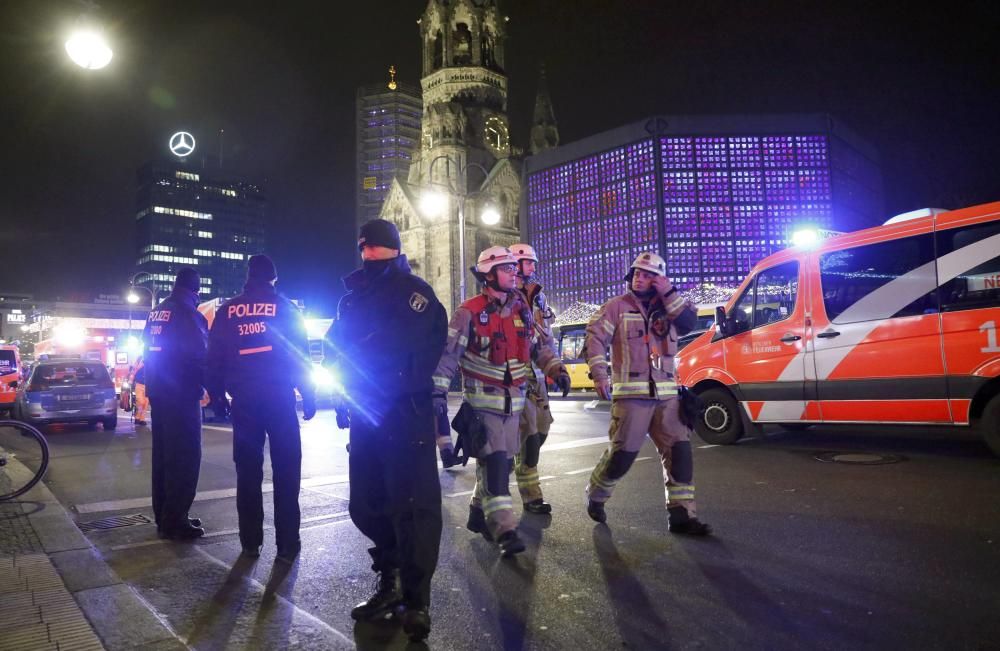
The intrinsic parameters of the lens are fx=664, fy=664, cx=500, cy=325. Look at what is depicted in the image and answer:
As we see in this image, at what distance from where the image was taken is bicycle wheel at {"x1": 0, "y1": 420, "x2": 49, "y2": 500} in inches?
259

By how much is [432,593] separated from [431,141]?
81.3 meters

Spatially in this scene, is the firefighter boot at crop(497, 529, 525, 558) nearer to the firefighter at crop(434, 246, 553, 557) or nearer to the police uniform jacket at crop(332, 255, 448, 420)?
the firefighter at crop(434, 246, 553, 557)

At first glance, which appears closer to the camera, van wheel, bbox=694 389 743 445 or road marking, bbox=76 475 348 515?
road marking, bbox=76 475 348 515

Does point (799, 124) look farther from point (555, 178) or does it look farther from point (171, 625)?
point (171, 625)

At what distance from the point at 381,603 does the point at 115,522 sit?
357 centimetres

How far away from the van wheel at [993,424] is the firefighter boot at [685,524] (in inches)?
156

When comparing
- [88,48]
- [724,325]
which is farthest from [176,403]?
[724,325]

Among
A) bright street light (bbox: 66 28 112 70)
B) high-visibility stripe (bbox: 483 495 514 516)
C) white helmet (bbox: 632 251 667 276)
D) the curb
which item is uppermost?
bright street light (bbox: 66 28 112 70)

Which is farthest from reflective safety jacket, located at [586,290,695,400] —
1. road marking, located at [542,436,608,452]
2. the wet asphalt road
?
road marking, located at [542,436,608,452]

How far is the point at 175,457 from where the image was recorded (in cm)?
515

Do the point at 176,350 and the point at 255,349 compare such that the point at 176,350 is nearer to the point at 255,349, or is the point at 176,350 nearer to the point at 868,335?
the point at 255,349

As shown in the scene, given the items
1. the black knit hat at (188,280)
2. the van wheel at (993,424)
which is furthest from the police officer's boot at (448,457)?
the van wheel at (993,424)

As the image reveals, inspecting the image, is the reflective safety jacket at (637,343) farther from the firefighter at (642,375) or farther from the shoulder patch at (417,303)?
the shoulder patch at (417,303)

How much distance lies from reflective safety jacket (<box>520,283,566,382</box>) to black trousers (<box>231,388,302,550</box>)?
82.5 inches
